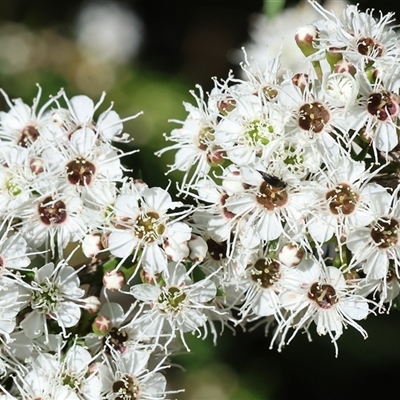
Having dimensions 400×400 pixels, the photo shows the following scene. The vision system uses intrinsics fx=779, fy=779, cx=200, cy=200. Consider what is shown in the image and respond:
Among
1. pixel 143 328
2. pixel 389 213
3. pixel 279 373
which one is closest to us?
pixel 389 213

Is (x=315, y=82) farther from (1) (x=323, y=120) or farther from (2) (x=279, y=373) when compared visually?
(2) (x=279, y=373)

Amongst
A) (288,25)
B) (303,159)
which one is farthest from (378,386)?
(303,159)

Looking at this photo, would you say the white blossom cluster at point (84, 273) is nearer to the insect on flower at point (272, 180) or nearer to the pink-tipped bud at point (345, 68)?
the insect on flower at point (272, 180)

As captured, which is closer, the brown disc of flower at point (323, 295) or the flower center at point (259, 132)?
Answer: the flower center at point (259, 132)

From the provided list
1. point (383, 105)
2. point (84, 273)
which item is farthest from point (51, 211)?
point (383, 105)

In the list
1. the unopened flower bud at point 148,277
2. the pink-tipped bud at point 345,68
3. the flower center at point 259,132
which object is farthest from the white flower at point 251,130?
the unopened flower bud at point 148,277
